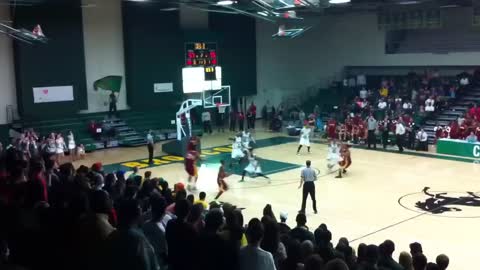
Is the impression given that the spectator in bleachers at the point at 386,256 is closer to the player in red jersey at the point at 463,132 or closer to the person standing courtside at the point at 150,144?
the person standing courtside at the point at 150,144

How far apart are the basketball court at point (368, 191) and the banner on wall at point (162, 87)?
5437 mm

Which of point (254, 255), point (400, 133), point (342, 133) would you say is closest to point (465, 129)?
point (400, 133)

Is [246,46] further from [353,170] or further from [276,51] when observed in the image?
[353,170]

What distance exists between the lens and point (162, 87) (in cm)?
3156

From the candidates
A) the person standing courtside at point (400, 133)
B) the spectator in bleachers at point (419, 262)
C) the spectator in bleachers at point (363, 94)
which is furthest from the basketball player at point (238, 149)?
the spectator in bleachers at point (419, 262)

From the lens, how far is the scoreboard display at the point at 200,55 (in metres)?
30.4

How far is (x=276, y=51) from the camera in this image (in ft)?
125

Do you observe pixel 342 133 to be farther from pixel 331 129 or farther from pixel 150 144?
pixel 150 144

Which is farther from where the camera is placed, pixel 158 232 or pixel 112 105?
pixel 112 105

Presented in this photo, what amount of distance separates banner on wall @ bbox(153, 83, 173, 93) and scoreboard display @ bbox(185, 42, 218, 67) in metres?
1.93

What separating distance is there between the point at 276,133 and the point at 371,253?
82.4 ft

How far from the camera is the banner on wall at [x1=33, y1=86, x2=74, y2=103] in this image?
2695 centimetres

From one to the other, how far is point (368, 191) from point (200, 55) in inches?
628

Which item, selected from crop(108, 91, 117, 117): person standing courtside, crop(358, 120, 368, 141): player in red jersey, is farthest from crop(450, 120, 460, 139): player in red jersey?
crop(108, 91, 117, 117): person standing courtside
